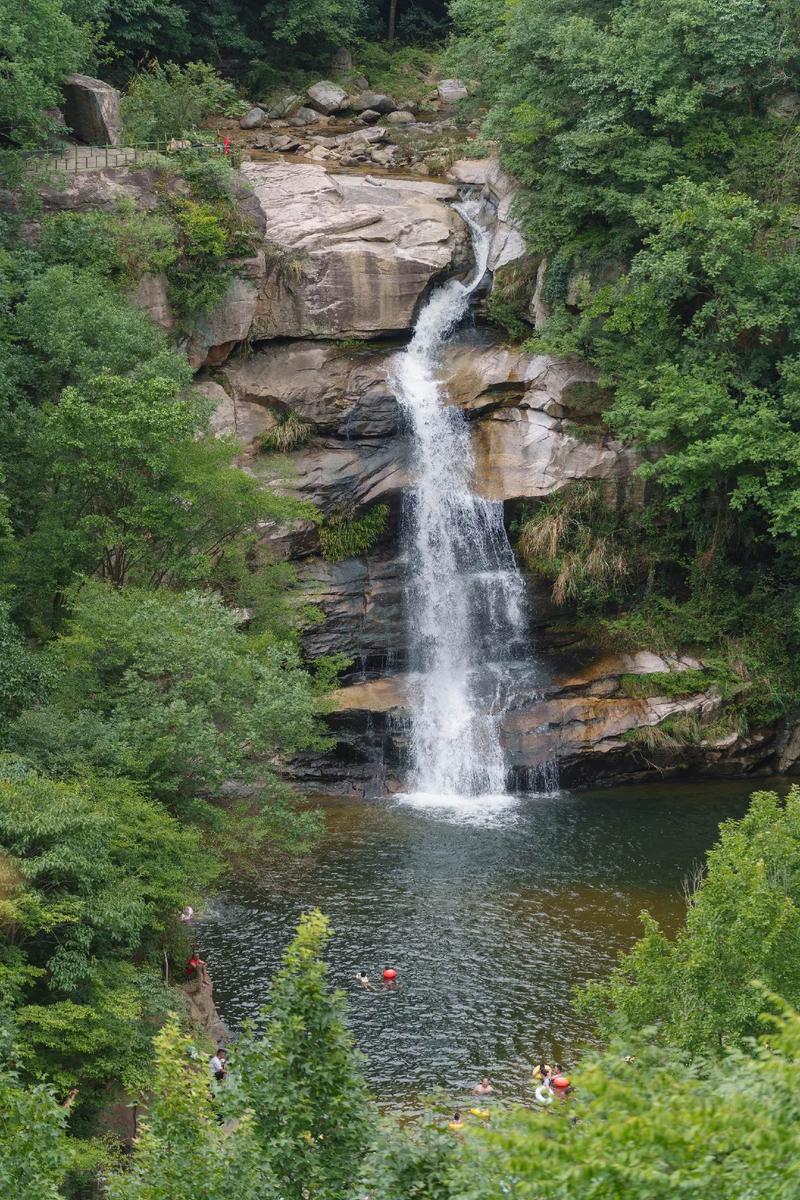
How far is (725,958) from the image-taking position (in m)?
16.8

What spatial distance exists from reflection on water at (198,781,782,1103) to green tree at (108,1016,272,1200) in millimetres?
8654

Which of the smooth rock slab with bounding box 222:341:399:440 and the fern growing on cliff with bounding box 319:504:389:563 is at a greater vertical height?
the smooth rock slab with bounding box 222:341:399:440

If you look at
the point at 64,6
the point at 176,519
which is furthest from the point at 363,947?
the point at 64,6

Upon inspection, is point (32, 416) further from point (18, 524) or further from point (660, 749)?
point (660, 749)

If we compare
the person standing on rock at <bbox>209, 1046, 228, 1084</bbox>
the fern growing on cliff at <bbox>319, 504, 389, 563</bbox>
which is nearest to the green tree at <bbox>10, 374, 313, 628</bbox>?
the fern growing on cliff at <bbox>319, 504, 389, 563</bbox>

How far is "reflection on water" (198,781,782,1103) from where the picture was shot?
22438 mm

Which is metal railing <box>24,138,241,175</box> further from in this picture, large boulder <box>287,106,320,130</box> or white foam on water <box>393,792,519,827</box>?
white foam on water <box>393,792,519,827</box>

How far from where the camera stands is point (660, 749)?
34219 millimetres

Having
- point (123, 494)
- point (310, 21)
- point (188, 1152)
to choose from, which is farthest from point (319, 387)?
point (188, 1152)

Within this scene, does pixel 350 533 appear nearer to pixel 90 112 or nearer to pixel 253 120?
pixel 90 112

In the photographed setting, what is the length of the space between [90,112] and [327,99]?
44.9 ft

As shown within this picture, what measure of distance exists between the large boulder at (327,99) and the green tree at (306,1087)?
41.3m

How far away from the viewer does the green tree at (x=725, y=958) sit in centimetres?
1634

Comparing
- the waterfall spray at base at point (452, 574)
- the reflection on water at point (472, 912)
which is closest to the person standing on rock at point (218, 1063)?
the reflection on water at point (472, 912)
